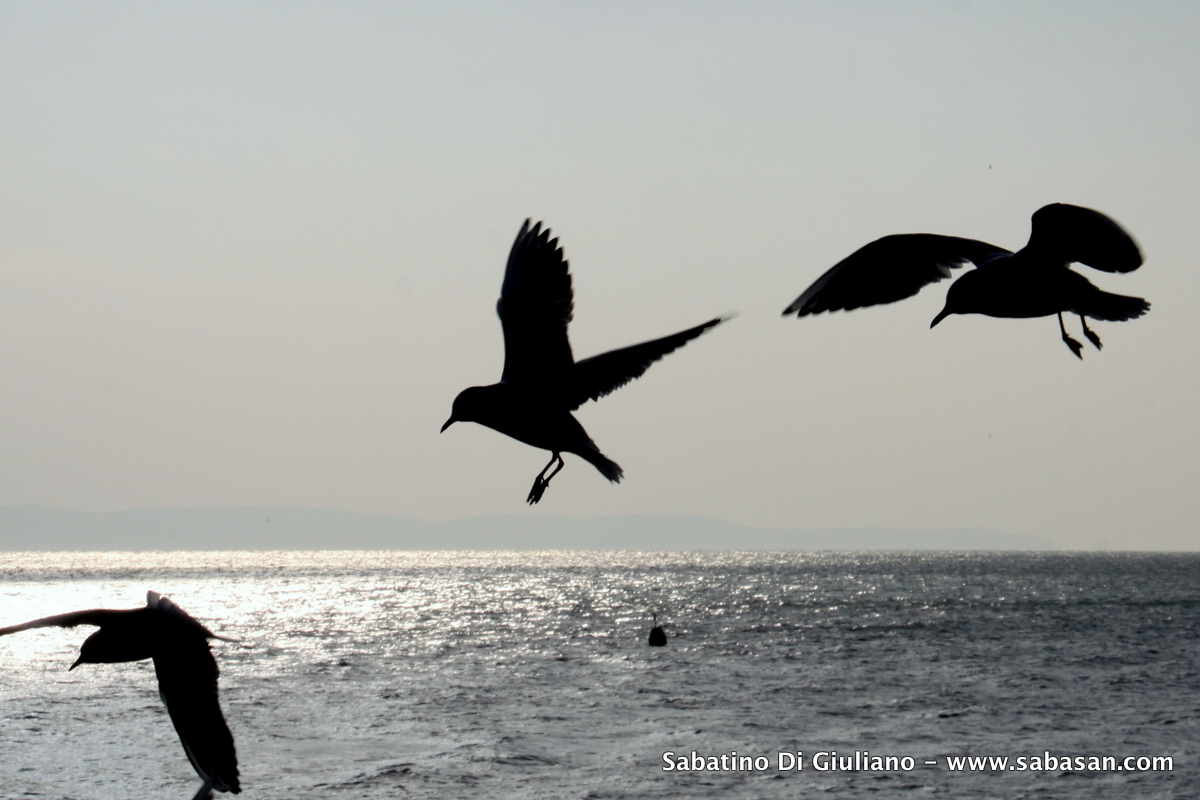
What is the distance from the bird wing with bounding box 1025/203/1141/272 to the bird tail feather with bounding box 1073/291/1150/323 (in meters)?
0.38

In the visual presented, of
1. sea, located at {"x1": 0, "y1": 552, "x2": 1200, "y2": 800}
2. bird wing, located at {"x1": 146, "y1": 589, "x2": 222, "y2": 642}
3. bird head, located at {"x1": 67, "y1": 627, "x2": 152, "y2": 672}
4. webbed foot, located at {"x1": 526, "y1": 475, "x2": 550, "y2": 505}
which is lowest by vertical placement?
sea, located at {"x1": 0, "y1": 552, "x2": 1200, "y2": 800}

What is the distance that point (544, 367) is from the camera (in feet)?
→ 21.5

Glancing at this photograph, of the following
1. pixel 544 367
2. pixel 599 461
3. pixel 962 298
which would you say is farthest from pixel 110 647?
pixel 962 298

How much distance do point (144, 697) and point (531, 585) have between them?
124261 millimetres

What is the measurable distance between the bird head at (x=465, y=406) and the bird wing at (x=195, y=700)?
1.41 meters

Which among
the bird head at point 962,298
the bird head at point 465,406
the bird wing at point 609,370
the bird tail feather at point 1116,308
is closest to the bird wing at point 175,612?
the bird head at point 465,406

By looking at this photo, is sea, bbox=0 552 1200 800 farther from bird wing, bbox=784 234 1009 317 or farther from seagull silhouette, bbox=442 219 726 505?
bird wing, bbox=784 234 1009 317

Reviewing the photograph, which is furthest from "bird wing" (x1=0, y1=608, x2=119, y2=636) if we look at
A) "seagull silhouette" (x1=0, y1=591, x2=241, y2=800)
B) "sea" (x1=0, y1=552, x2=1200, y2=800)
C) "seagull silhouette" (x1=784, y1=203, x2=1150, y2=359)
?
→ "sea" (x1=0, y1=552, x2=1200, y2=800)

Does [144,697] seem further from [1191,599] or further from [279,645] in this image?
[1191,599]

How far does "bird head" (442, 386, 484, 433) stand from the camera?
5074 millimetres

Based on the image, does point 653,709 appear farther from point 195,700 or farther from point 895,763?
point 195,700

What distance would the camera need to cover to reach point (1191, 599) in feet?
437

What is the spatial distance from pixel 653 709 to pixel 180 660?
177 ft

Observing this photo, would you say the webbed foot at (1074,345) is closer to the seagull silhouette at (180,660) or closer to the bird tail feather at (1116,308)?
the bird tail feather at (1116,308)
